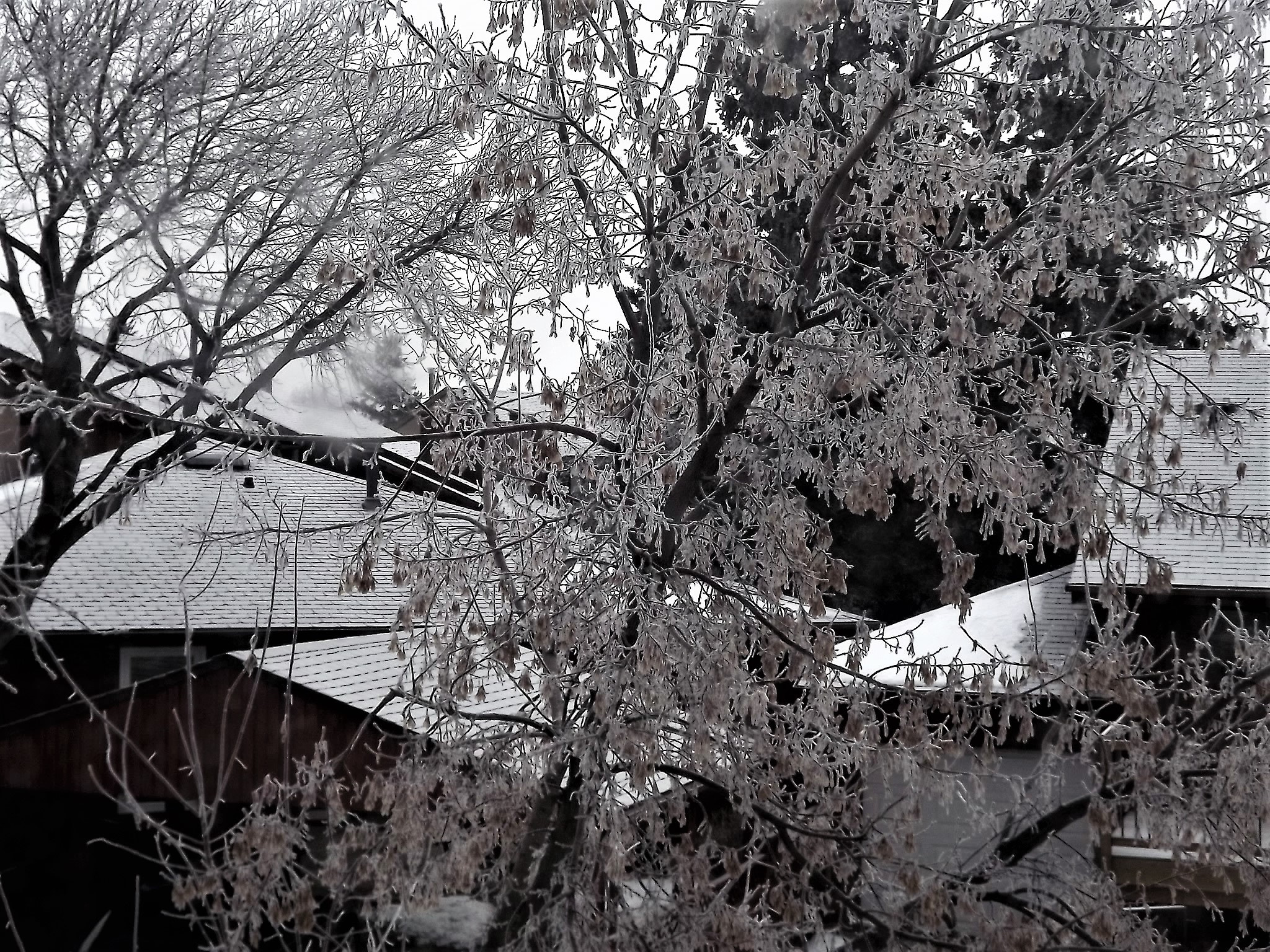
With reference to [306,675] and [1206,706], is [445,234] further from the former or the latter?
[1206,706]

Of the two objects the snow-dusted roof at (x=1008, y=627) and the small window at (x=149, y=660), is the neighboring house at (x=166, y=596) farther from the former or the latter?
the snow-dusted roof at (x=1008, y=627)

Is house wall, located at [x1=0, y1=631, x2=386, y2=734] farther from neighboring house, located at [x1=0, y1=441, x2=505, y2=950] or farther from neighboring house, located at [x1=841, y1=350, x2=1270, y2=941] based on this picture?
neighboring house, located at [x1=841, y1=350, x2=1270, y2=941]

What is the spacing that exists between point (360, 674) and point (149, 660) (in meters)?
5.50

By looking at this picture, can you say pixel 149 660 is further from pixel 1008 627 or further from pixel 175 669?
pixel 1008 627

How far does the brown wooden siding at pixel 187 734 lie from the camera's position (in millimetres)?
9055

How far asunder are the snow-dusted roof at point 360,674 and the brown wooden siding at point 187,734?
0.67ft

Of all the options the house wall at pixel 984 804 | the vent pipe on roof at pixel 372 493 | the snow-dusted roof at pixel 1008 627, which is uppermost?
the vent pipe on roof at pixel 372 493

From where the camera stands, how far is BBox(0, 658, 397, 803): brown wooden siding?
29.7ft

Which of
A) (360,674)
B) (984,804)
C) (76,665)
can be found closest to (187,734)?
(360,674)

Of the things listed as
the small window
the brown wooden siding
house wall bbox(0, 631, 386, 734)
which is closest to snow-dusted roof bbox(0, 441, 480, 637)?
house wall bbox(0, 631, 386, 734)

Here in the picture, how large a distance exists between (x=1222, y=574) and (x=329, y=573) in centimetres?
1161

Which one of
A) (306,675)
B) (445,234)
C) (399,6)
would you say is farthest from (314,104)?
(399,6)

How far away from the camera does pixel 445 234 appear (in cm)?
1213

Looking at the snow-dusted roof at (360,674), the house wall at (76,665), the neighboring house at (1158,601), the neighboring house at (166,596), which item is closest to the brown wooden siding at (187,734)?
the snow-dusted roof at (360,674)
